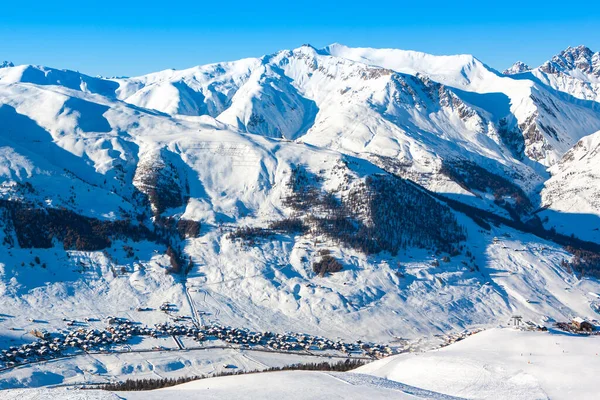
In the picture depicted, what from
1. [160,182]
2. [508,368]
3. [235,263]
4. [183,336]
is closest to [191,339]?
[183,336]

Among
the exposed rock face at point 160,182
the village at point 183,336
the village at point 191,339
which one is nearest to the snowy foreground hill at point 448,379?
the village at point 191,339

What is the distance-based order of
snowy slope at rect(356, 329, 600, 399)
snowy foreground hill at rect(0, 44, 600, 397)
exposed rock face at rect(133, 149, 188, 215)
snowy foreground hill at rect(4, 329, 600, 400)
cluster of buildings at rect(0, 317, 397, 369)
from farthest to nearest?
exposed rock face at rect(133, 149, 188, 215), snowy foreground hill at rect(0, 44, 600, 397), cluster of buildings at rect(0, 317, 397, 369), snowy slope at rect(356, 329, 600, 399), snowy foreground hill at rect(4, 329, 600, 400)

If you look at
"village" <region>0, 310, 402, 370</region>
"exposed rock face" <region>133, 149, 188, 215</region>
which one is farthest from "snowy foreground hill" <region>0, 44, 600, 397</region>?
"exposed rock face" <region>133, 149, 188, 215</region>

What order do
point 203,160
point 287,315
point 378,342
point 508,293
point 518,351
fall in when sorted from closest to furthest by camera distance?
point 518,351 < point 378,342 < point 287,315 < point 508,293 < point 203,160

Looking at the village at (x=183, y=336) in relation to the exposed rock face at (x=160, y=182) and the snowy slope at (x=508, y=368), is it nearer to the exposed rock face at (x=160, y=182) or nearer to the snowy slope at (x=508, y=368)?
the snowy slope at (x=508, y=368)

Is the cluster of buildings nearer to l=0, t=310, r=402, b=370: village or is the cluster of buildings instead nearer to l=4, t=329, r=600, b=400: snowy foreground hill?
l=0, t=310, r=402, b=370: village

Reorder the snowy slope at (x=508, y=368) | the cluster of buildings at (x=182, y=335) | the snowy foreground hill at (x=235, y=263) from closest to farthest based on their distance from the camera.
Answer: the snowy slope at (x=508, y=368) < the cluster of buildings at (x=182, y=335) < the snowy foreground hill at (x=235, y=263)

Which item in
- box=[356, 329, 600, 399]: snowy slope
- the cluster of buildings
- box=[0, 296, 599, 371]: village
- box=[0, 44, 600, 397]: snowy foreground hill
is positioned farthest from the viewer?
box=[0, 44, 600, 397]: snowy foreground hill

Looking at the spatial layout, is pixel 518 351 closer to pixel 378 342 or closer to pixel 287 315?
pixel 378 342

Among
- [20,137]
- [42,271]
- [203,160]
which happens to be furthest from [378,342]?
[20,137]
